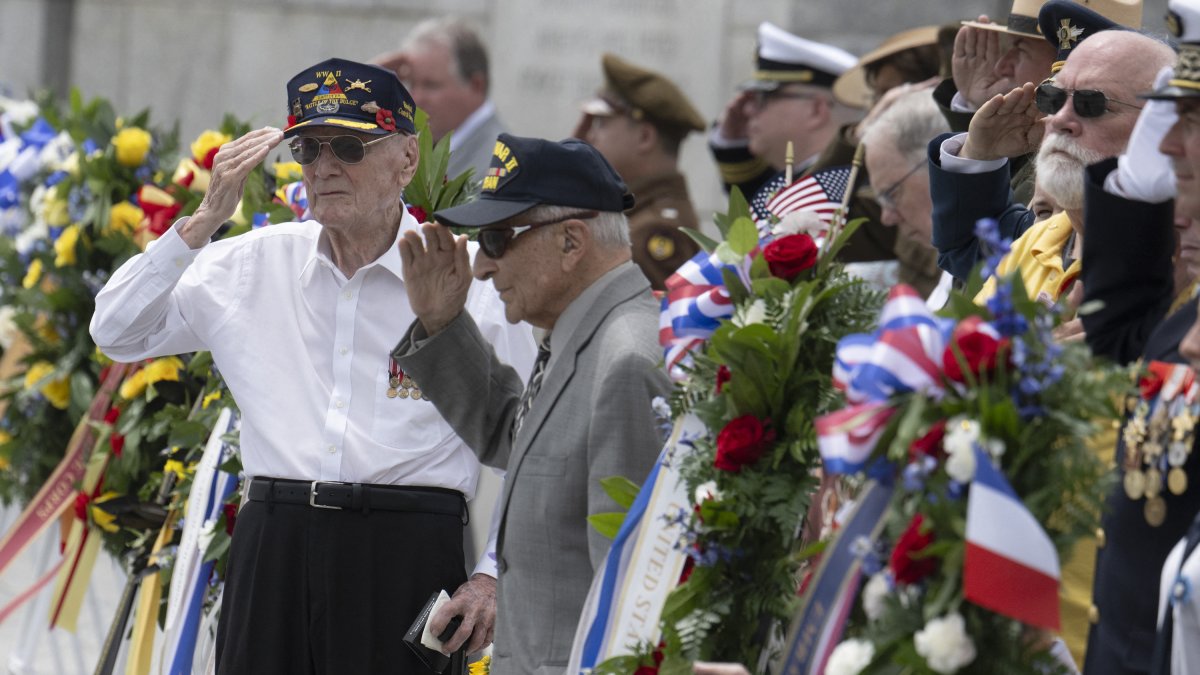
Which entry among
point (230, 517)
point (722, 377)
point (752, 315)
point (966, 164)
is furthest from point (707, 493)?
point (230, 517)

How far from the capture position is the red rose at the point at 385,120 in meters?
4.73

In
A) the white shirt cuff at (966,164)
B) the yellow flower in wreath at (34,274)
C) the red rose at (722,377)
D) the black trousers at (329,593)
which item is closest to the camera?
the red rose at (722,377)

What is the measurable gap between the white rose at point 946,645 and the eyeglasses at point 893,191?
3.03 metres

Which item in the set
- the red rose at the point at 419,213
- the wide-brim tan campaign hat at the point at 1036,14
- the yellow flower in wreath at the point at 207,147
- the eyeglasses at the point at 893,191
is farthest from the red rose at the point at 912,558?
the yellow flower in wreath at the point at 207,147

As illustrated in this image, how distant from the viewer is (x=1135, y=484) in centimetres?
295

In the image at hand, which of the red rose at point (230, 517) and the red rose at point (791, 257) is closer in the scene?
the red rose at point (791, 257)

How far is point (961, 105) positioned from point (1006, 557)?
8.59 ft

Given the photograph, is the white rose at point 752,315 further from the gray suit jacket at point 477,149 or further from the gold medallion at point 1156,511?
the gray suit jacket at point 477,149

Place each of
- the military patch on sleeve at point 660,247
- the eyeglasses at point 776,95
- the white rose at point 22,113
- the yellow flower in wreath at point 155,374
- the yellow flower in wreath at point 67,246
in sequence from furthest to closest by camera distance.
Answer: the white rose at point 22,113, the eyeglasses at point 776,95, the military patch on sleeve at point 660,247, the yellow flower in wreath at point 67,246, the yellow flower in wreath at point 155,374

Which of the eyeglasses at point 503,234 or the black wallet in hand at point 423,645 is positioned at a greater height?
the eyeglasses at point 503,234

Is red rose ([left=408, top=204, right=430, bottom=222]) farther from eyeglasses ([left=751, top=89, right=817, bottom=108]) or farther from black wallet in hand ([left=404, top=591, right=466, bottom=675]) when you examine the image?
eyeglasses ([left=751, top=89, right=817, bottom=108])

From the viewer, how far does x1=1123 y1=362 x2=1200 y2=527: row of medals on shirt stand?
2850 millimetres

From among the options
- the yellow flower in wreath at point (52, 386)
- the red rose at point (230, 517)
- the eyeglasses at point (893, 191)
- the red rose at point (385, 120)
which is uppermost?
the red rose at point (385, 120)

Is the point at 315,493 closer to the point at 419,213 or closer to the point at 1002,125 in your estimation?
the point at 419,213
